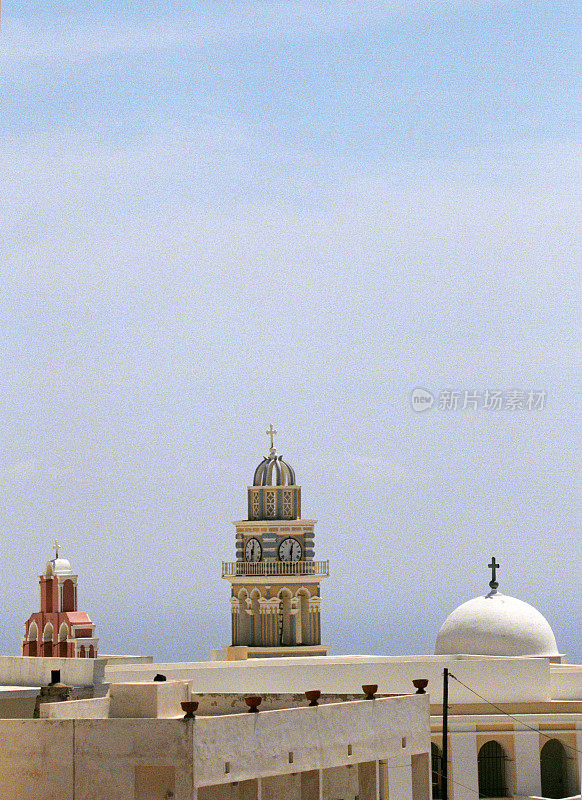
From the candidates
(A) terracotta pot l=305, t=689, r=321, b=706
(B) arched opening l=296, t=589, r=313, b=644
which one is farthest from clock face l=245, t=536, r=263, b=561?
(A) terracotta pot l=305, t=689, r=321, b=706

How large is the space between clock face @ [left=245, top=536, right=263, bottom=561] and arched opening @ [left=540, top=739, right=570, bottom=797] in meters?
25.4

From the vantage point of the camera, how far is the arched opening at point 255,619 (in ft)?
222

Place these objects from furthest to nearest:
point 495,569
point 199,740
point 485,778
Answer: point 495,569 < point 485,778 < point 199,740

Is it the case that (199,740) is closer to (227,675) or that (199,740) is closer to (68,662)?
(227,675)

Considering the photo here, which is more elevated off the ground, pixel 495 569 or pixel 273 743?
pixel 495 569

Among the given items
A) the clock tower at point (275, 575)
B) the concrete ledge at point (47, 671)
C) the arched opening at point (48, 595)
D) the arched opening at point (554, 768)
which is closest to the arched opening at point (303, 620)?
the clock tower at point (275, 575)

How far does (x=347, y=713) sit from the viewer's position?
29.5 metres

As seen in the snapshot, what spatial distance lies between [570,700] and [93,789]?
2201 centimetres

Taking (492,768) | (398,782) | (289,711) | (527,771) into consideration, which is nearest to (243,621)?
(492,768)

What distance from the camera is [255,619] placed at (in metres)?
67.9

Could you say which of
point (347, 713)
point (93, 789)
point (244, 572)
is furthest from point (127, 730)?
point (244, 572)

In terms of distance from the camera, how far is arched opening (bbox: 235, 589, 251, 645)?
67875 mm

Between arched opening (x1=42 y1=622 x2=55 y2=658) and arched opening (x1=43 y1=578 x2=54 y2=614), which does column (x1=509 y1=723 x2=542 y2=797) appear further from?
arched opening (x1=43 y1=578 x2=54 y2=614)

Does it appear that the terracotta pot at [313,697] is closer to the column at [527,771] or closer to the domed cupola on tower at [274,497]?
the column at [527,771]
